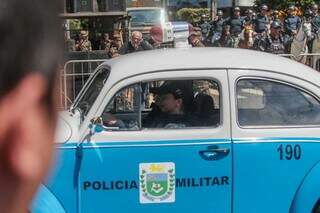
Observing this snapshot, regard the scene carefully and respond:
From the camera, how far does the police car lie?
169 inches

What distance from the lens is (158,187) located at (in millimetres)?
4328

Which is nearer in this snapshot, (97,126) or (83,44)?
(97,126)

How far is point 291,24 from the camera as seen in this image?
16328 millimetres

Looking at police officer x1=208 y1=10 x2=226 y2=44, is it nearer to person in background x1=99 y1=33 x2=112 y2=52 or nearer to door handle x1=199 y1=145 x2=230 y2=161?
person in background x1=99 y1=33 x2=112 y2=52

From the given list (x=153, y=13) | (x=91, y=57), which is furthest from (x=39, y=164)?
A: (x=153, y=13)

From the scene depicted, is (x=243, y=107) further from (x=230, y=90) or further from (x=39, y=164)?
(x=39, y=164)

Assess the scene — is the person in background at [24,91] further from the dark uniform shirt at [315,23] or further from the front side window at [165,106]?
the dark uniform shirt at [315,23]

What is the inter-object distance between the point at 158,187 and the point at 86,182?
0.46 m

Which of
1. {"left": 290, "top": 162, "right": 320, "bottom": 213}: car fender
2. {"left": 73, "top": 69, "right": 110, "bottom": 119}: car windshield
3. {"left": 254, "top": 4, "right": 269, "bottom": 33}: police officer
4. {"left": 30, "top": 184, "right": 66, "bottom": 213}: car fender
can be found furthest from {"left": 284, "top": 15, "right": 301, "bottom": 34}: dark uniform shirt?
{"left": 30, "top": 184, "right": 66, "bottom": 213}: car fender

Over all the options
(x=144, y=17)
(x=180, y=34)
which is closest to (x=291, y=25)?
(x=144, y=17)

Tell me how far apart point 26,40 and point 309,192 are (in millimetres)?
3863

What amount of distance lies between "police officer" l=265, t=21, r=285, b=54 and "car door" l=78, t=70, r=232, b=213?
30.3 feet

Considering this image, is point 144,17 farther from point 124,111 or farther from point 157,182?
point 157,182

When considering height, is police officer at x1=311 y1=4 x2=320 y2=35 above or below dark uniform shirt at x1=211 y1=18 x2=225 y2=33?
above
